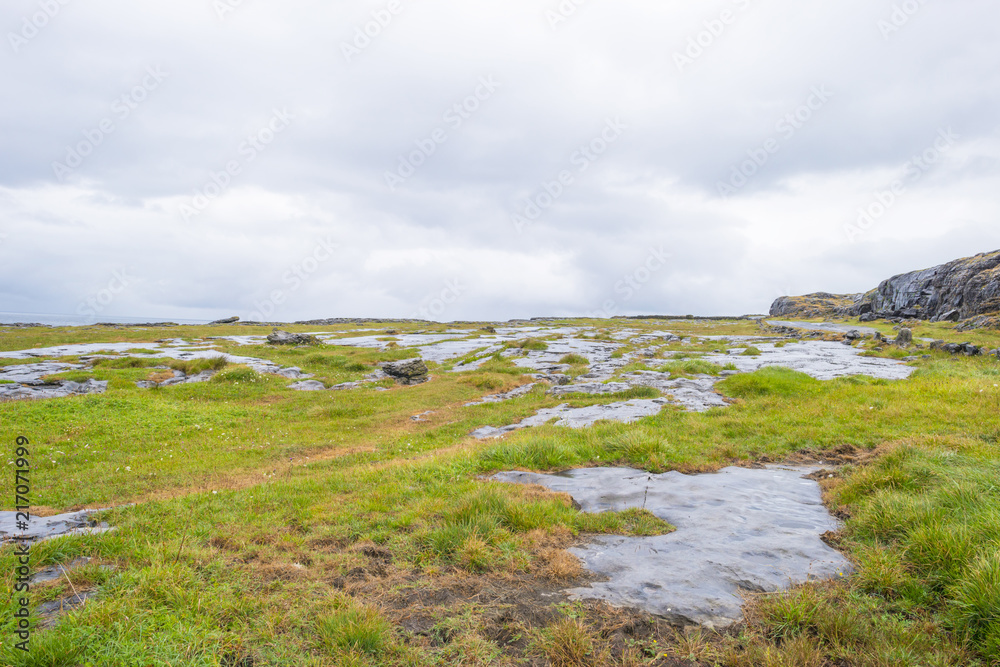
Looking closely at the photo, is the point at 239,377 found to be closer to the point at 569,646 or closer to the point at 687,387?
the point at 687,387

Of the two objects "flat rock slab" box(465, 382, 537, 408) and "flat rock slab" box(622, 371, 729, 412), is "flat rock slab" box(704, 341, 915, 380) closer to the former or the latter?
"flat rock slab" box(622, 371, 729, 412)

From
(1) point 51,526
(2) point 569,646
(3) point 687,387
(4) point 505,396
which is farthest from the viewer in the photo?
(4) point 505,396

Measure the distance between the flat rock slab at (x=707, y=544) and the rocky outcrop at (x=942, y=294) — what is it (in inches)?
2357

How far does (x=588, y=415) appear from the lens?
19.4 meters

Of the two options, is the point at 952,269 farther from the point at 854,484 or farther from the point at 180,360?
the point at 180,360

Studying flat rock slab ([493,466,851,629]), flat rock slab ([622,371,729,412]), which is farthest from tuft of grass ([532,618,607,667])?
flat rock slab ([622,371,729,412])

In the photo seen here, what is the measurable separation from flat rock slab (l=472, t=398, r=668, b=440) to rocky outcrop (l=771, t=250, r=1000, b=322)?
5265cm

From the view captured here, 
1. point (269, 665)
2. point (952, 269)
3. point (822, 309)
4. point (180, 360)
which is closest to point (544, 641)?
point (269, 665)

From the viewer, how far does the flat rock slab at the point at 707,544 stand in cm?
579

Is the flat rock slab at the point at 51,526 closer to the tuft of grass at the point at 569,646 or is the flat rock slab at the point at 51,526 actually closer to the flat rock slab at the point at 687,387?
the tuft of grass at the point at 569,646

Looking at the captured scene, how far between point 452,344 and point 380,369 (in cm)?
2384

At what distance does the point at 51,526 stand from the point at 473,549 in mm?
8401

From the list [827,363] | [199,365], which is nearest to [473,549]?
[827,363]

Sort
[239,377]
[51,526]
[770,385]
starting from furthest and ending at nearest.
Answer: [239,377] < [770,385] < [51,526]
